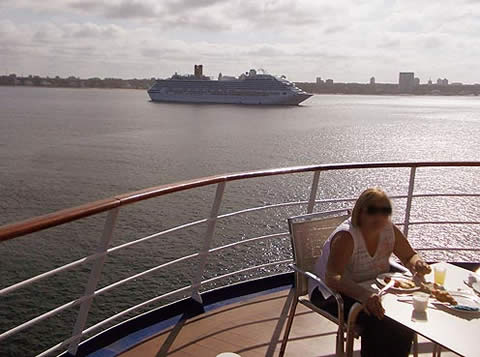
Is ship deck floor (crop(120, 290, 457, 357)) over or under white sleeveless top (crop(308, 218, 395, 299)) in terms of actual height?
under

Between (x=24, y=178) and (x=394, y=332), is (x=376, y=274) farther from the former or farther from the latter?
(x=24, y=178)

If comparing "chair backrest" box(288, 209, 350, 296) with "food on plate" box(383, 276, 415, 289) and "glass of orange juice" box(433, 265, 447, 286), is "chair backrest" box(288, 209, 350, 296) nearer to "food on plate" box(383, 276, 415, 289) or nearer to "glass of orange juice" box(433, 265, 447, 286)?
"food on plate" box(383, 276, 415, 289)

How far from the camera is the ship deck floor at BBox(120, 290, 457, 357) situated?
7.07 ft

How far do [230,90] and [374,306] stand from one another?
66.1 m

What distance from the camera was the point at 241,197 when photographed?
13578mm

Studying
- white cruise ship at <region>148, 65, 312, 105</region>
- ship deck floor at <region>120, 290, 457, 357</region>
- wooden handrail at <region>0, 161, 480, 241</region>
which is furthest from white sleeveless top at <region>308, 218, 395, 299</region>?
white cruise ship at <region>148, 65, 312, 105</region>

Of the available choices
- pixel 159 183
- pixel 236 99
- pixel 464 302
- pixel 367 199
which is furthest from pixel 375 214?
pixel 236 99

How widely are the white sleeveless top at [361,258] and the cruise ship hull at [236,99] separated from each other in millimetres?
62562

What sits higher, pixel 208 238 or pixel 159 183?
pixel 208 238

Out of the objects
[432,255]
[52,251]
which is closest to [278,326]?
[52,251]

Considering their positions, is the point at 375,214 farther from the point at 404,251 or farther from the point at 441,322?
the point at 441,322

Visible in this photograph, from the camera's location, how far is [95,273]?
2020 mm

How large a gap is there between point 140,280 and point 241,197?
224 inches

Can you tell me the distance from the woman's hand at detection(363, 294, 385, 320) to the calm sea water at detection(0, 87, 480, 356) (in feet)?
18.7
